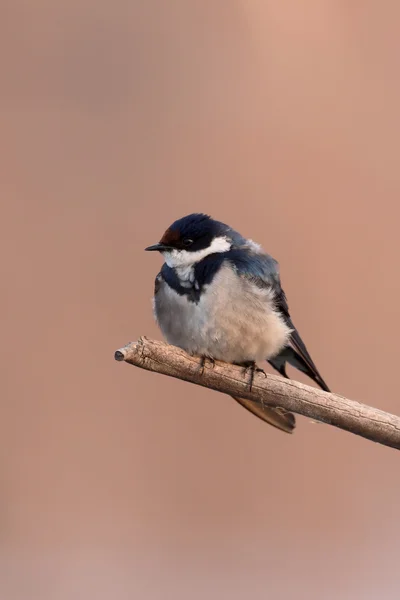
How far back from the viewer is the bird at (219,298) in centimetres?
101

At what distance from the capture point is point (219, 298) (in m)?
1.01

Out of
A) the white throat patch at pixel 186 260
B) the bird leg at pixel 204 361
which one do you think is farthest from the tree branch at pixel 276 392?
the white throat patch at pixel 186 260

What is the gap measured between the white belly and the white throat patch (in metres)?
0.03

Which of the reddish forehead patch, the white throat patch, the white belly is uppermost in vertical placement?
the reddish forehead patch

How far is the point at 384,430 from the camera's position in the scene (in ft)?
2.90

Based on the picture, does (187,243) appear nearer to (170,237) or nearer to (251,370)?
(170,237)

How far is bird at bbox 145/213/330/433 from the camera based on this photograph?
3.32 feet

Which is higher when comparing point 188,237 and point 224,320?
point 188,237

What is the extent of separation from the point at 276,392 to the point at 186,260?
0.22 m

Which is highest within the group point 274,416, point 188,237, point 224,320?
point 188,237

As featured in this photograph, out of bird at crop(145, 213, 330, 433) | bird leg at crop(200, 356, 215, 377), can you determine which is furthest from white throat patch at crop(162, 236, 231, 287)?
bird leg at crop(200, 356, 215, 377)

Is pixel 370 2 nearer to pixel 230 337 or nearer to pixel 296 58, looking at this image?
pixel 296 58

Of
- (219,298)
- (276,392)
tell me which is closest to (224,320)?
(219,298)

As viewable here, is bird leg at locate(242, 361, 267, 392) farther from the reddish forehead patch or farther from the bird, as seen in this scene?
the reddish forehead patch
